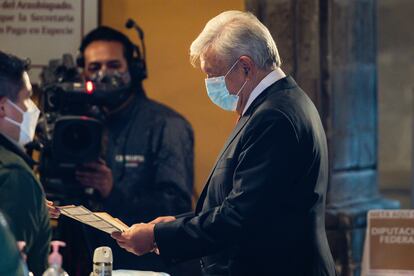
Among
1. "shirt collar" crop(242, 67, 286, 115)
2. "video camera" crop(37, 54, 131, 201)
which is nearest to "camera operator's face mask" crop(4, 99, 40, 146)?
"shirt collar" crop(242, 67, 286, 115)

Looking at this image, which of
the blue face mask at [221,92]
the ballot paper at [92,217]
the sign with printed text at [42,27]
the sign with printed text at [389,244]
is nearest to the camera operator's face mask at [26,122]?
the ballot paper at [92,217]

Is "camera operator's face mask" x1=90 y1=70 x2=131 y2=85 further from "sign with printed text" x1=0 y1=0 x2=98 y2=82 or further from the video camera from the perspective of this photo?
"sign with printed text" x1=0 y1=0 x2=98 y2=82

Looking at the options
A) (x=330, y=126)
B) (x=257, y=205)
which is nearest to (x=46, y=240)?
(x=257, y=205)

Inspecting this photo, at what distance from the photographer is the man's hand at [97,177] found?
512cm

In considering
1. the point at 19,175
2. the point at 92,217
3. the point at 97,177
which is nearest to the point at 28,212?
the point at 19,175

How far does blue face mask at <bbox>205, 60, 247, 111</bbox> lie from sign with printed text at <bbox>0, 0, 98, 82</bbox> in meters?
2.21

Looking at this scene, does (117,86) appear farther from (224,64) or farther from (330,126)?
(224,64)

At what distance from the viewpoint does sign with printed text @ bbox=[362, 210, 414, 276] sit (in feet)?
16.0

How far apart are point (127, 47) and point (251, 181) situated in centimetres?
200

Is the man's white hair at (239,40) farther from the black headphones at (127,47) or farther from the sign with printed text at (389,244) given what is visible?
the black headphones at (127,47)

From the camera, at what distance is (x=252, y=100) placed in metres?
3.83

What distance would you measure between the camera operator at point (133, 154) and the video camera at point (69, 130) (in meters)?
0.05

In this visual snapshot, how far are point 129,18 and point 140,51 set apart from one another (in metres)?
0.20

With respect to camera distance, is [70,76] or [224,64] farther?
[70,76]
